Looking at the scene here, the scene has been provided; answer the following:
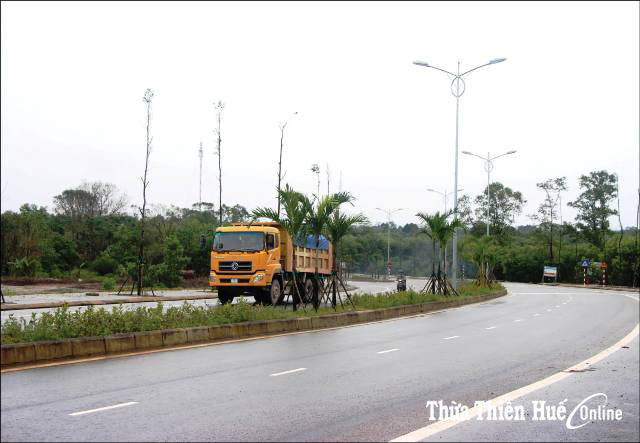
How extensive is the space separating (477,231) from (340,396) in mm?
85376

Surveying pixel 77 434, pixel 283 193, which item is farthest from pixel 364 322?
pixel 77 434

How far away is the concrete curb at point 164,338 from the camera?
1102 cm

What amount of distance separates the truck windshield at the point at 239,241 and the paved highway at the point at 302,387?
846 centimetres

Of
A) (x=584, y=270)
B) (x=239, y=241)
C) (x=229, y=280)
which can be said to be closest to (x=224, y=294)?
(x=229, y=280)

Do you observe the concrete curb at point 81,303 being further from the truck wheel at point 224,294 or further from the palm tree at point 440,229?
the palm tree at point 440,229

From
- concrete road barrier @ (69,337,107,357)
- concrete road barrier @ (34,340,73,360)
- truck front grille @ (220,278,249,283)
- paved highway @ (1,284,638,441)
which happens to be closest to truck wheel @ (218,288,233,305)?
truck front grille @ (220,278,249,283)

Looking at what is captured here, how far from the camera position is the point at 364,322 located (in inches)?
846

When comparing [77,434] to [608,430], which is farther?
[608,430]

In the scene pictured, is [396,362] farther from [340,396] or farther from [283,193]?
[283,193]

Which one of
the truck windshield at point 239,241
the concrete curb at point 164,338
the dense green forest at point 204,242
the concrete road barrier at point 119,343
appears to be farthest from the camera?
the dense green forest at point 204,242

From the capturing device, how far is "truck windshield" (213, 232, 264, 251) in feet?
82.2

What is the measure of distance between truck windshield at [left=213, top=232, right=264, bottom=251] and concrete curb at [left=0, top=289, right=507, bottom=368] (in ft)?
16.7

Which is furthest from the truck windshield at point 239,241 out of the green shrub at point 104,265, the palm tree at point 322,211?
the green shrub at point 104,265

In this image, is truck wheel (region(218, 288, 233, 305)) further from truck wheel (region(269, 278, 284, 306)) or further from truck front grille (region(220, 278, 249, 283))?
truck wheel (region(269, 278, 284, 306))
